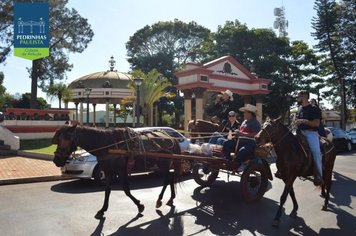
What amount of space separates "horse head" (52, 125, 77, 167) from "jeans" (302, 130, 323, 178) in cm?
487

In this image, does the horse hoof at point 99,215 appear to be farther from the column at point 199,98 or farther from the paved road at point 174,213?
the column at point 199,98

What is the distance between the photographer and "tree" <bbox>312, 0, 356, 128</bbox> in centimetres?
4088

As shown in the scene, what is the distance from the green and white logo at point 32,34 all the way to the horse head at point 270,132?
16520 millimetres

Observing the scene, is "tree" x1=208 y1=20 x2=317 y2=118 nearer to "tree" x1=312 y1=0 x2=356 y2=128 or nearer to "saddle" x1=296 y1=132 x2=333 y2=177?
"tree" x1=312 y1=0 x2=356 y2=128

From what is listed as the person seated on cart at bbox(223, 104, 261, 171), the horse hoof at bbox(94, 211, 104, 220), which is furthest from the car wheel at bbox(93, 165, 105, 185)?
the person seated on cart at bbox(223, 104, 261, 171)

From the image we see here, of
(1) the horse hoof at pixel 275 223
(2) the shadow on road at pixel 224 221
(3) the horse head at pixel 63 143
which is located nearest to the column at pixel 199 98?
(2) the shadow on road at pixel 224 221

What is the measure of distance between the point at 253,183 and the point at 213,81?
1504 cm

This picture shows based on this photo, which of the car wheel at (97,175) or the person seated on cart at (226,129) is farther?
the car wheel at (97,175)

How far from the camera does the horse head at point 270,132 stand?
6914mm

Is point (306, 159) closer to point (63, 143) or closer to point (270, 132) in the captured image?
point (270, 132)

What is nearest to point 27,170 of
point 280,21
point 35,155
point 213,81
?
point 35,155

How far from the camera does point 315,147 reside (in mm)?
7273

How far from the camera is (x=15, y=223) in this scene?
668 centimetres

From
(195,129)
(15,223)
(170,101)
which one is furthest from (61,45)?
(15,223)
